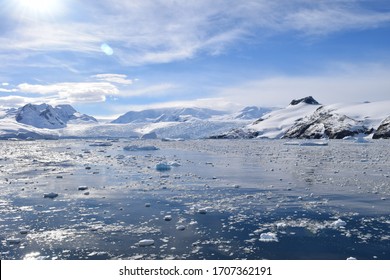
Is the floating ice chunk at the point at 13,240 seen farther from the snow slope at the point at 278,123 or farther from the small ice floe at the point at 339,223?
the snow slope at the point at 278,123

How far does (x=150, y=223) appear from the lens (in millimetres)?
13070

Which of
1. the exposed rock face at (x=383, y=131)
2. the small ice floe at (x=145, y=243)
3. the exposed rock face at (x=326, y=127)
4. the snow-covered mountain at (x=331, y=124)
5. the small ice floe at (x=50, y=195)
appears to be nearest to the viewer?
the small ice floe at (x=145, y=243)

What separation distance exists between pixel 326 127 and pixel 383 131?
25510mm

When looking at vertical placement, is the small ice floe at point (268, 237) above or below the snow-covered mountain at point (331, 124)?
below

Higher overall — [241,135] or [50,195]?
[50,195]

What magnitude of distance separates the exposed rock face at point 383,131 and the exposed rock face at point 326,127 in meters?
5.68

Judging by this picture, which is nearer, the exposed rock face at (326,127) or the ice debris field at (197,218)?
the ice debris field at (197,218)

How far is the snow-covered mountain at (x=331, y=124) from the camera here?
125 metres

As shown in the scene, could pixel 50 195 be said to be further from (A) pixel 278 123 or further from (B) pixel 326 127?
(A) pixel 278 123

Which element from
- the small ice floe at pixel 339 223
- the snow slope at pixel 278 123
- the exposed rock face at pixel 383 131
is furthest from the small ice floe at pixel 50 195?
the snow slope at pixel 278 123

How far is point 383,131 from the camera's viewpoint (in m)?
114

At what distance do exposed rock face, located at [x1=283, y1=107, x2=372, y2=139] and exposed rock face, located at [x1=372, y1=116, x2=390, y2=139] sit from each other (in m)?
5.68

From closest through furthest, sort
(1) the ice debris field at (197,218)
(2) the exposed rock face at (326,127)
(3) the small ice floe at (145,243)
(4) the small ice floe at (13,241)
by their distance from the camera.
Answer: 1. (1) the ice debris field at (197,218)
2. (3) the small ice floe at (145,243)
3. (4) the small ice floe at (13,241)
4. (2) the exposed rock face at (326,127)

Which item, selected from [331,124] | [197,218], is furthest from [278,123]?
[197,218]
